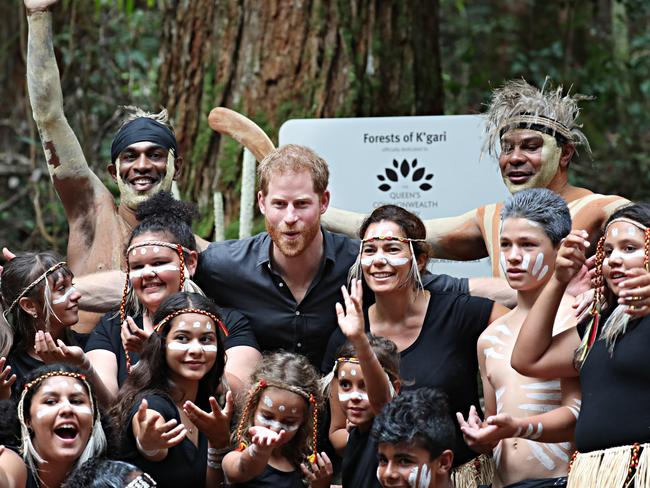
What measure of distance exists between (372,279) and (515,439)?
0.91 metres

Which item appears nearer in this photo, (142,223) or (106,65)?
(142,223)

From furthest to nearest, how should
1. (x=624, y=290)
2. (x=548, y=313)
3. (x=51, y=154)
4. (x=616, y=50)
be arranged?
(x=616, y=50) → (x=51, y=154) → (x=548, y=313) → (x=624, y=290)

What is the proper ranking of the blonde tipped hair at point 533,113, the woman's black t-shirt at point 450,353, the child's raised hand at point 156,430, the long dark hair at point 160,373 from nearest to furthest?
the child's raised hand at point 156,430
the long dark hair at point 160,373
the woman's black t-shirt at point 450,353
the blonde tipped hair at point 533,113

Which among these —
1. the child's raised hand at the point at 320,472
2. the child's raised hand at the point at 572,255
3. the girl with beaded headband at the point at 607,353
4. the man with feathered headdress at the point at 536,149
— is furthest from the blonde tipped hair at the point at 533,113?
the child's raised hand at the point at 320,472

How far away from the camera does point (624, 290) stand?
397cm

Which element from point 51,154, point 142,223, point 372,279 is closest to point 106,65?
point 51,154

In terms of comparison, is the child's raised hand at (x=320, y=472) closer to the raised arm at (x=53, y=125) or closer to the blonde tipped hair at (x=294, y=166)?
the blonde tipped hair at (x=294, y=166)

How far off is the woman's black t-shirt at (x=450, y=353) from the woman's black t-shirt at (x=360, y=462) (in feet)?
0.88

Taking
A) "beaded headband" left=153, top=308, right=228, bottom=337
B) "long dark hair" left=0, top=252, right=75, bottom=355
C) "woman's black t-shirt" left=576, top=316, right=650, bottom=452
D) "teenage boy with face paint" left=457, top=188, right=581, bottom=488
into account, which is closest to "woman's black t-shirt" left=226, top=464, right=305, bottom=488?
"beaded headband" left=153, top=308, right=228, bottom=337

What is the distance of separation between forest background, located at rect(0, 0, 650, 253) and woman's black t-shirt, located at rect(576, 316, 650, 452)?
7.47ft

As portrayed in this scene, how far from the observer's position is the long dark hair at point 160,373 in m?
4.48

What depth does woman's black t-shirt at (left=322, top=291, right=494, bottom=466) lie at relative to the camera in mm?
4734

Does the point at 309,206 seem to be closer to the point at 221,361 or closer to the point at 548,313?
the point at 221,361

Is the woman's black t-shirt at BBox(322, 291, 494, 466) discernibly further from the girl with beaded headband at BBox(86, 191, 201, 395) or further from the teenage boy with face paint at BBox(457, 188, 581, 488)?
the girl with beaded headband at BBox(86, 191, 201, 395)
